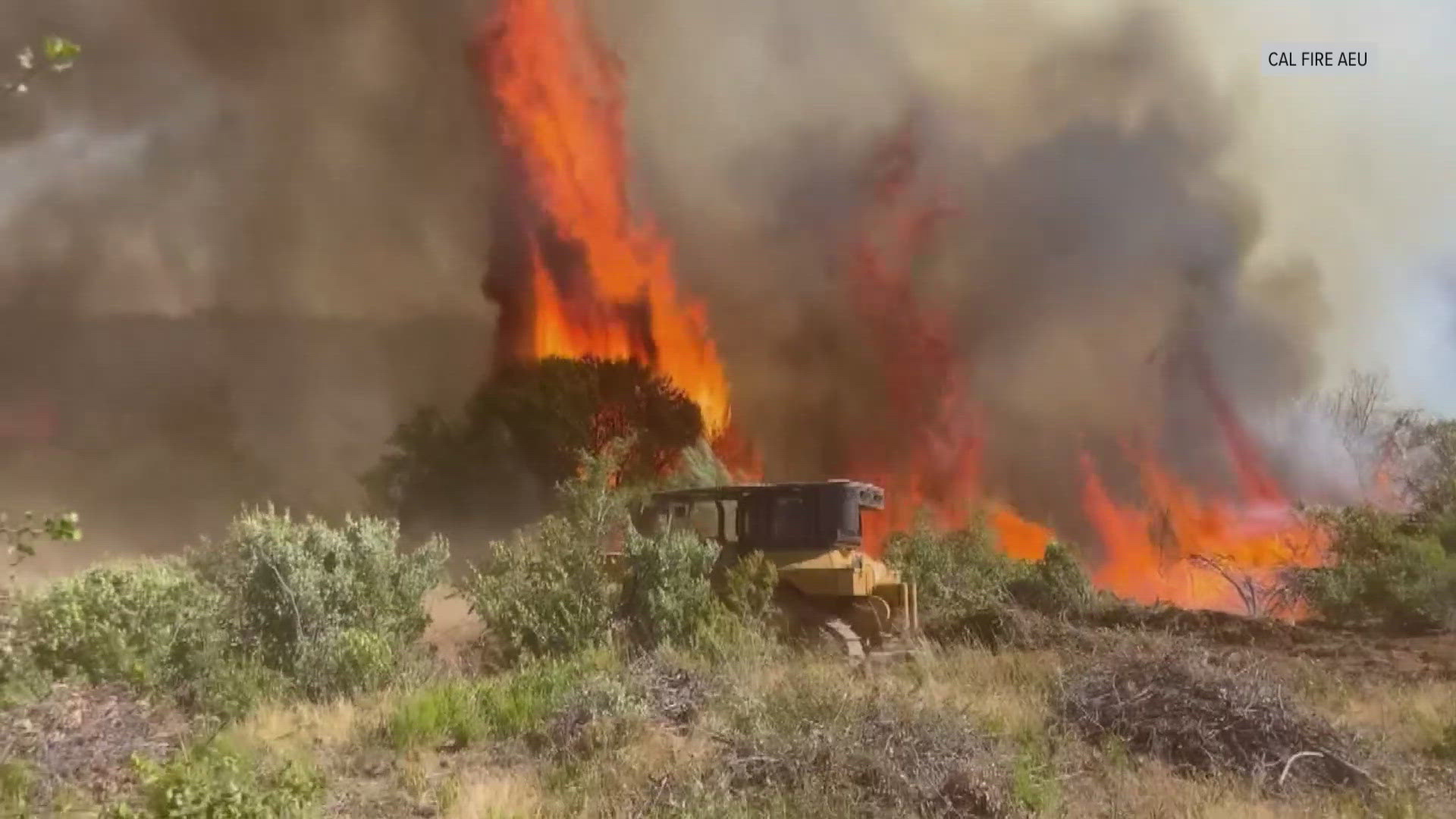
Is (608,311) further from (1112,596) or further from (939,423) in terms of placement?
(1112,596)

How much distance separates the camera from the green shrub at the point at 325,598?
11.3m

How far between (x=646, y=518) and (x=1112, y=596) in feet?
39.6

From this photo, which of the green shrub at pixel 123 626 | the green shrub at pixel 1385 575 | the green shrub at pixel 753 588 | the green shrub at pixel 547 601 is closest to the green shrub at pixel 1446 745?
the green shrub at pixel 753 588

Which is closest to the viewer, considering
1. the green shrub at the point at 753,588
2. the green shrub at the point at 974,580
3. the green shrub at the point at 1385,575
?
the green shrub at the point at 753,588

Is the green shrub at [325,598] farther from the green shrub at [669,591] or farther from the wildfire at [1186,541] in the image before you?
the wildfire at [1186,541]

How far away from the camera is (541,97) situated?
31.7 m

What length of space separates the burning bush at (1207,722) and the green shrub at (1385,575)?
1297 centimetres

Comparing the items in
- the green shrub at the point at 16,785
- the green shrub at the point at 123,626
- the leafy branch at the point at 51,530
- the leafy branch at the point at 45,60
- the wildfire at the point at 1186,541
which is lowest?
the wildfire at the point at 1186,541

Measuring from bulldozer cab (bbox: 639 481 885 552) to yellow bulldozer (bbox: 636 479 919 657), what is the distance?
0.04ft

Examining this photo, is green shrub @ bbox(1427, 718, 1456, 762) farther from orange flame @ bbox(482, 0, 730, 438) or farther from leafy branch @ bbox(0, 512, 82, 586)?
orange flame @ bbox(482, 0, 730, 438)

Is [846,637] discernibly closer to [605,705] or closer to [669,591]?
[669,591]

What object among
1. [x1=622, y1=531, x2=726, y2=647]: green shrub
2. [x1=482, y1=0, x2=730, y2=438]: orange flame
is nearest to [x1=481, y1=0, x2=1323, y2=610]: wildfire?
[x1=482, y1=0, x2=730, y2=438]: orange flame

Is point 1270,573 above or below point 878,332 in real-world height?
below

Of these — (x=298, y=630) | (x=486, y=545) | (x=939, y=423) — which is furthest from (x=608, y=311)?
(x=298, y=630)
